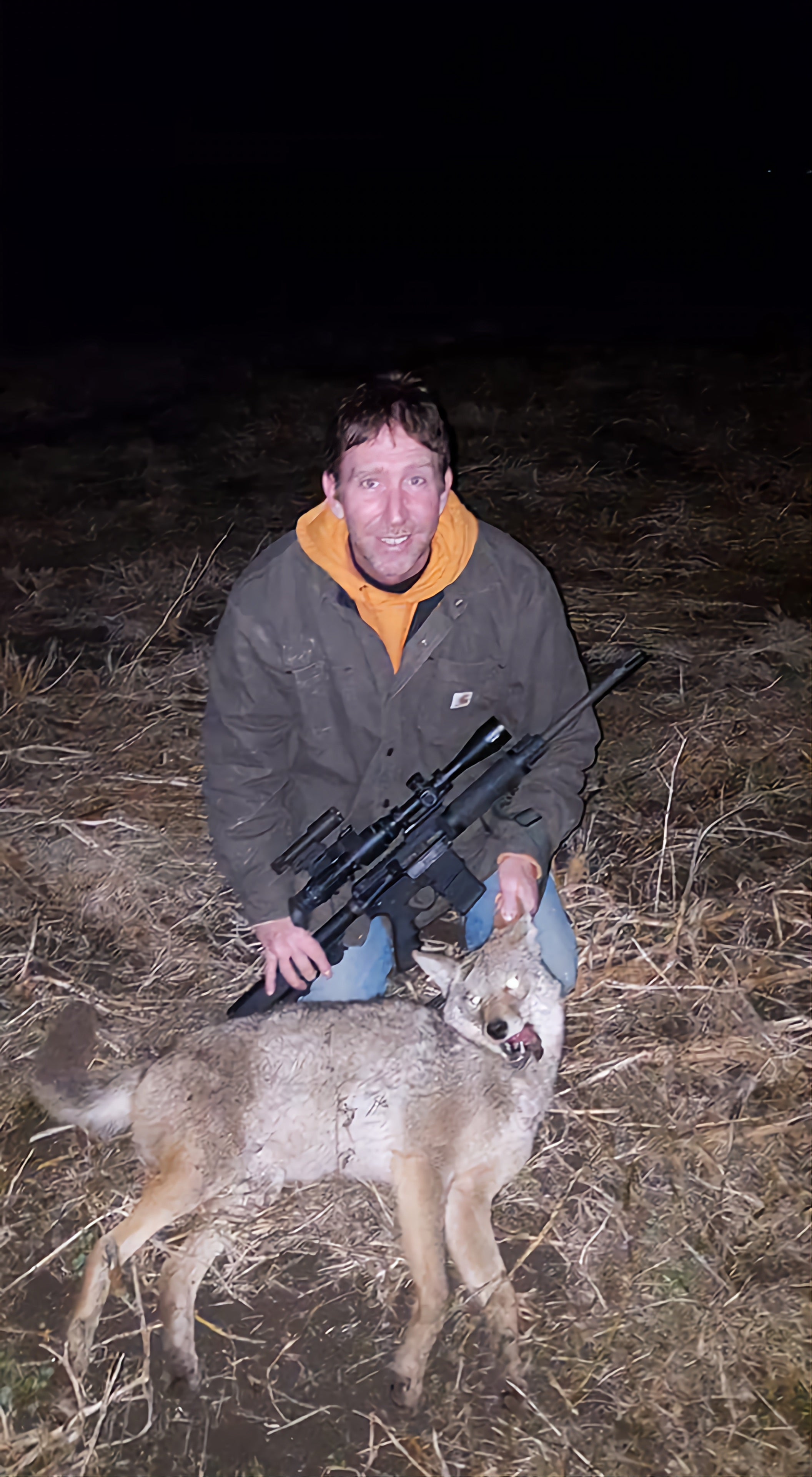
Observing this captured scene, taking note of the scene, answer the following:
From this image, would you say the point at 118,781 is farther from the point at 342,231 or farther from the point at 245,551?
the point at 342,231

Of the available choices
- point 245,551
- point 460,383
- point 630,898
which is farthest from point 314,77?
point 630,898

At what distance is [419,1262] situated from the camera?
3.05 meters

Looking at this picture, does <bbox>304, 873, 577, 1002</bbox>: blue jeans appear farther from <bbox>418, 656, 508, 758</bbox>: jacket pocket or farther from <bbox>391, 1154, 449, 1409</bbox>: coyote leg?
<bbox>391, 1154, 449, 1409</bbox>: coyote leg

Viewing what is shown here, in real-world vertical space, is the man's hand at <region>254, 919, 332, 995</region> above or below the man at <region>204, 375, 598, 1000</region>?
below

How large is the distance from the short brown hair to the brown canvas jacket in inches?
14.1

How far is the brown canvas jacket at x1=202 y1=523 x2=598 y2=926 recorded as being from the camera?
339 cm

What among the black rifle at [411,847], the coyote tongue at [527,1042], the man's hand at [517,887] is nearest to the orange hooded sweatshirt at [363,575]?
the black rifle at [411,847]

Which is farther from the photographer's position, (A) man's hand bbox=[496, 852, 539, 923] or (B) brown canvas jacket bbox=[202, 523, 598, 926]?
(A) man's hand bbox=[496, 852, 539, 923]

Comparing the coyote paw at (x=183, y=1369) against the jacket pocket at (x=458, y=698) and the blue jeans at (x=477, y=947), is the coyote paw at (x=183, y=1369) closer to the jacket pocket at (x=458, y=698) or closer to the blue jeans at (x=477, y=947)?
the blue jeans at (x=477, y=947)

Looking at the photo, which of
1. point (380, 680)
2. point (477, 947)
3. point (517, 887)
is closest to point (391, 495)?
point (380, 680)

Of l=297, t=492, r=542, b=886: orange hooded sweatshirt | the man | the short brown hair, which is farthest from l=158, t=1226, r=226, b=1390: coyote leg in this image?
A: the short brown hair

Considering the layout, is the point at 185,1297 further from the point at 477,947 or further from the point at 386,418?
the point at 386,418

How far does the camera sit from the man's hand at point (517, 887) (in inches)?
138

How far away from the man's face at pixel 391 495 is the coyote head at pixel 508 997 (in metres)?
1.22
